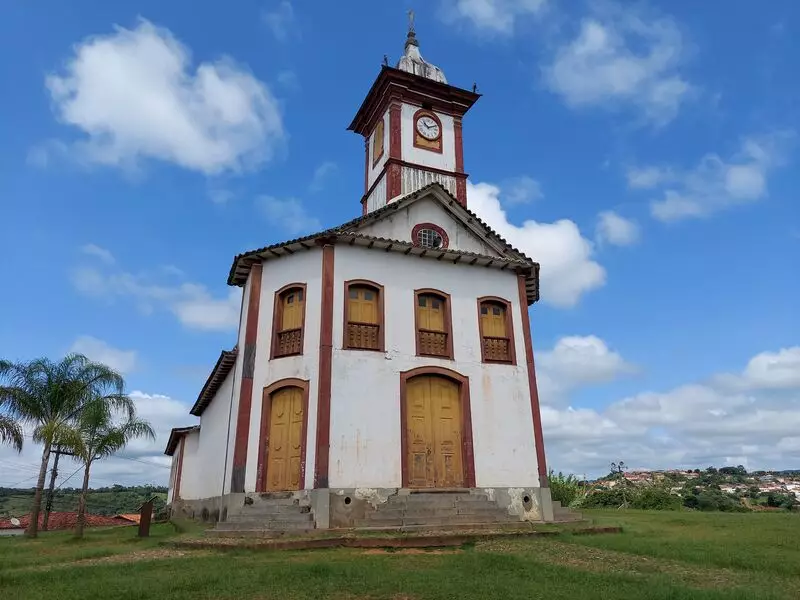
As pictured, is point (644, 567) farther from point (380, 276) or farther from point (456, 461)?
point (380, 276)

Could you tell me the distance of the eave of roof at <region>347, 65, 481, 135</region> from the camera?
20.2 m

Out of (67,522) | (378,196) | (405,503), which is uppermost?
(378,196)

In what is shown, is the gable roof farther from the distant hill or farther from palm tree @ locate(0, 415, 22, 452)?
the distant hill

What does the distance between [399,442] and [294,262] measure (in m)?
5.39

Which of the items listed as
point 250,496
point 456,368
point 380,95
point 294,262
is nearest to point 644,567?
point 456,368

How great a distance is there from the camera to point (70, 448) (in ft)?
53.9

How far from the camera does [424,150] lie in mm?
20188

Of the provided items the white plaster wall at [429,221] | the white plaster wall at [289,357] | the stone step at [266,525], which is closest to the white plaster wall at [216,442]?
the white plaster wall at [289,357]

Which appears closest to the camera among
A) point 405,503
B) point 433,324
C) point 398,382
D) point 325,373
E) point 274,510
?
point 274,510

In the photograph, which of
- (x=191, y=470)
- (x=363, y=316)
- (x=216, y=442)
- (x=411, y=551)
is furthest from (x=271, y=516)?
(x=191, y=470)

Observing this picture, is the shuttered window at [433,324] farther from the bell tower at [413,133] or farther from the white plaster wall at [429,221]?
the bell tower at [413,133]

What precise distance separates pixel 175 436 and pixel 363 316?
631 inches

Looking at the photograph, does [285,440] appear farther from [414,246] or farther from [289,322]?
[414,246]

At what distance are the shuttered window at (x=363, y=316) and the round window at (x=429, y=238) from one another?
254cm
